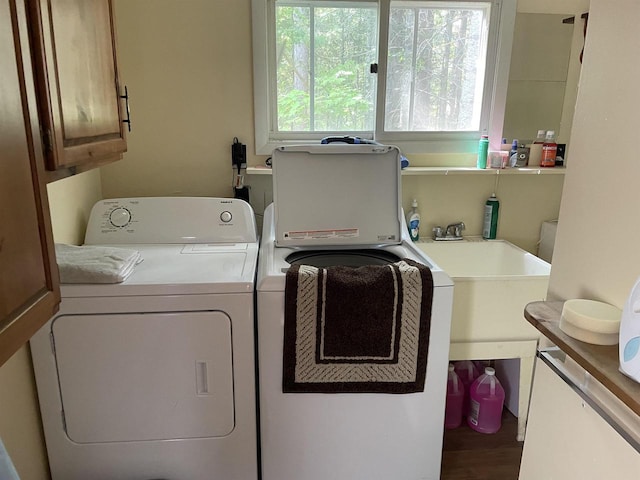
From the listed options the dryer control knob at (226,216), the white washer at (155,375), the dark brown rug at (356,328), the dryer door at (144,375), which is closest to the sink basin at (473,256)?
the dark brown rug at (356,328)

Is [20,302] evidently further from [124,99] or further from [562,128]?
[562,128]

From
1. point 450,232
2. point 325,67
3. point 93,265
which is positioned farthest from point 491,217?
point 93,265

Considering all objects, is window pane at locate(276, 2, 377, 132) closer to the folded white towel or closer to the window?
the window

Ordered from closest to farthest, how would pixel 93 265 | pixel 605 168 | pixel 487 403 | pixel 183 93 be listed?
pixel 605 168 → pixel 93 265 → pixel 487 403 → pixel 183 93

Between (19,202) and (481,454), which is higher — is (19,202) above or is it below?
above

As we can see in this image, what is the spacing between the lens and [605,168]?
3.18 ft

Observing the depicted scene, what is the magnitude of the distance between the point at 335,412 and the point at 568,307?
40.1 inches

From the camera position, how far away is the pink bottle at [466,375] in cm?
230

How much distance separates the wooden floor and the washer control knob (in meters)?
1.68

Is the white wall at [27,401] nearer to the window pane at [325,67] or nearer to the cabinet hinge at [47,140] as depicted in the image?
the cabinet hinge at [47,140]

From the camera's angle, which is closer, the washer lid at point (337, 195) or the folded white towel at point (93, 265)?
the folded white towel at point (93, 265)

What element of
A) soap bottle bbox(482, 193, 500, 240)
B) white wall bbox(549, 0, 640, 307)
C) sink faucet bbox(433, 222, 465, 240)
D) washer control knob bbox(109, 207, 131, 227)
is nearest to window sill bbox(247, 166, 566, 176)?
soap bottle bbox(482, 193, 500, 240)

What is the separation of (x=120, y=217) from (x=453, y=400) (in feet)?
5.56

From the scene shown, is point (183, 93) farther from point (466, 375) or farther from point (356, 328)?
point (466, 375)
